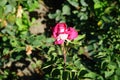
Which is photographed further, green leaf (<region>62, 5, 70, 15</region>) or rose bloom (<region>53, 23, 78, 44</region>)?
green leaf (<region>62, 5, 70, 15</region>)

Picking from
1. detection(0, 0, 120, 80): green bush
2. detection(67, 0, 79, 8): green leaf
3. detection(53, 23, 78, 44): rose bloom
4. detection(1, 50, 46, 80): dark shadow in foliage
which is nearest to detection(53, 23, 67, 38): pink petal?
detection(53, 23, 78, 44): rose bloom

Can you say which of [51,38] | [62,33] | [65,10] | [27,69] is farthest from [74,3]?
[62,33]

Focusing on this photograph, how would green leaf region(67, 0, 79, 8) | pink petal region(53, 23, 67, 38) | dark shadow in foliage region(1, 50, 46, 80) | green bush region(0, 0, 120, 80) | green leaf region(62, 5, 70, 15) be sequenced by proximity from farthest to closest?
1. dark shadow in foliage region(1, 50, 46, 80)
2. green leaf region(62, 5, 70, 15)
3. green leaf region(67, 0, 79, 8)
4. green bush region(0, 0, 120, 80)
5. pink petal region(53, 23, 67, 38)

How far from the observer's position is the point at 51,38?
2.74m

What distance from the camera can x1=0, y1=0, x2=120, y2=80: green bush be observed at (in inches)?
106

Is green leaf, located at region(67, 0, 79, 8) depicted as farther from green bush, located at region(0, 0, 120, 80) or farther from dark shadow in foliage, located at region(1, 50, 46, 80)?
dark shadow in foliage, located at region(1, 50, 46, 80)

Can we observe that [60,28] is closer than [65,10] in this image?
Yes

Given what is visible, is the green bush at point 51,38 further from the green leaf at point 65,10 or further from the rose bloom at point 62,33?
the rose bloom at point 62,33

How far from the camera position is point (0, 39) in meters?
3.05

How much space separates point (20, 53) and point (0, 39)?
264 mm

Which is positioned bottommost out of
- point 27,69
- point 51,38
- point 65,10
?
point 27,69

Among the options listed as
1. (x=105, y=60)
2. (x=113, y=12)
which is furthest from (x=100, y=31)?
(x=105, y=60)

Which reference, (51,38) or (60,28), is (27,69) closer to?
(51,38)

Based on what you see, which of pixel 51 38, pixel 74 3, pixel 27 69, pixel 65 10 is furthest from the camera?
pixel 27 69
